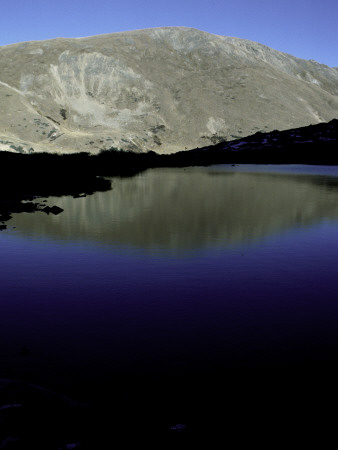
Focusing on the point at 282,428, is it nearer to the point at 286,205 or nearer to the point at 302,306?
the point at 302,306

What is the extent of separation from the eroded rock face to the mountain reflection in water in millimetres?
80926

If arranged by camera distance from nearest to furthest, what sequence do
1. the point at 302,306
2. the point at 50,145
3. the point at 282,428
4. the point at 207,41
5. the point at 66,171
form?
the point at 282,428
the point at 302,306
the point at 66,171
the point at 50,145
the point at 207,41

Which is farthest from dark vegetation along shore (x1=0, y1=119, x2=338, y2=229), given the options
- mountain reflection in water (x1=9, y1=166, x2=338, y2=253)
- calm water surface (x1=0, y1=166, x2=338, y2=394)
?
calm water surface (x1=0, y1=166, x2=338, y2=394)

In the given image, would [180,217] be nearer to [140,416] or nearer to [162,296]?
[162,296]

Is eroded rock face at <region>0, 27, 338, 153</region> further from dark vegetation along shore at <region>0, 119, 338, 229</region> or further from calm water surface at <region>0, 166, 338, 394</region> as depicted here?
calm water surface at <region>0, 166, 338, 394</region>

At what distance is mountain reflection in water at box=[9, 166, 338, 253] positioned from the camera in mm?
23016

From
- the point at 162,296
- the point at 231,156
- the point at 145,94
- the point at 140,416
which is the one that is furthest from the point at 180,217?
the point at 145,94

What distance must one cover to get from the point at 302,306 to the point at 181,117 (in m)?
151

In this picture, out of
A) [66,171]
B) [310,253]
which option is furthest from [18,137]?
[310,253]

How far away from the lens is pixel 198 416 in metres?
7.85

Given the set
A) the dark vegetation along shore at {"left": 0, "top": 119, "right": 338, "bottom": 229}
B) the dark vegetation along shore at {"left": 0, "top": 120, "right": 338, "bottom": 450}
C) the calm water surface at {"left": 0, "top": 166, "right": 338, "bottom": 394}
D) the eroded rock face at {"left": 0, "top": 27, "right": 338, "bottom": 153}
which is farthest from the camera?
the eroded rock face at {"left": 0, "top": 27, "right": 338, "bottom": 153}

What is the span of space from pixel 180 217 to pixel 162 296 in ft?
55.5

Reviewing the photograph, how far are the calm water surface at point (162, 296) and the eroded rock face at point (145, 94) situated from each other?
323 ft

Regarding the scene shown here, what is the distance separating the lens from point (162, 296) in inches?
549
